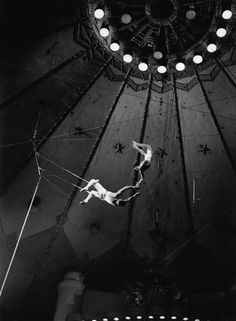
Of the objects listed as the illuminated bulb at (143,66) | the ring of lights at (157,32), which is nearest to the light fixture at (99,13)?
the ring of lights at (157,32)

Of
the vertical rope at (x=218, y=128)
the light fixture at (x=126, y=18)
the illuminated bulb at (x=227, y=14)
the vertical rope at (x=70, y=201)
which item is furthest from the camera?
the vertical rope at (x=70, y=201)

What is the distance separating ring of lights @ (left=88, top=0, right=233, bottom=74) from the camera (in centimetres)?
1128

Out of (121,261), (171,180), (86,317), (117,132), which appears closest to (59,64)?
(117,132)

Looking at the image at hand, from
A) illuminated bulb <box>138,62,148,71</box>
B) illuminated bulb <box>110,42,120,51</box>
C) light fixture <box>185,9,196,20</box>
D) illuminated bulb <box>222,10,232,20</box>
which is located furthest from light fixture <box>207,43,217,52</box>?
illuminated bulb <box>110,42,120,51</box>

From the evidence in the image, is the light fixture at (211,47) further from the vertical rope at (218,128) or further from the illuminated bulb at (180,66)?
the vertical rope at (218,128)

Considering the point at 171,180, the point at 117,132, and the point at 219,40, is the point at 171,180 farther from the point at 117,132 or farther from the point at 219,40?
the point at 219,40

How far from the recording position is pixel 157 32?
38.7 feet

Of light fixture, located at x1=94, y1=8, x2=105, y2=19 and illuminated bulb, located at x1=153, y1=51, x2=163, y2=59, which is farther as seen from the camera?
illuminated bulb, located at x1=153, y1=51, x2=163, y2=59

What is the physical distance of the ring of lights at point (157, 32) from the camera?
1128 cm

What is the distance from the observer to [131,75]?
41.2 feet

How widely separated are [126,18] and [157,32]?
1.05 metres

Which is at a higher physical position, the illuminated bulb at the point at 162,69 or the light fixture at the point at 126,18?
the light fixture at the point at 126,18

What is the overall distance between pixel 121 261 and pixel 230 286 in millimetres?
4087

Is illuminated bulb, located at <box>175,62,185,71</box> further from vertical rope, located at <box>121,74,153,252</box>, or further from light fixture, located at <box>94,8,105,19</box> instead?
light fixture, located at <box>94,8,105,19</box>
